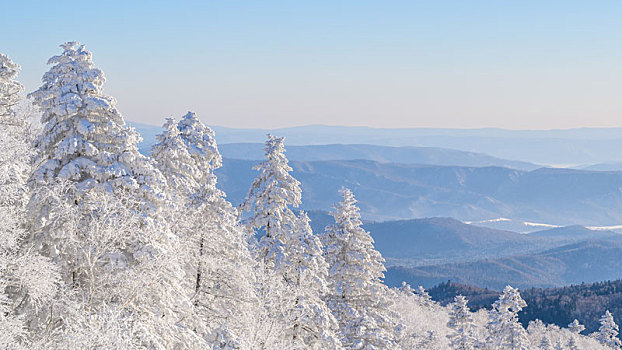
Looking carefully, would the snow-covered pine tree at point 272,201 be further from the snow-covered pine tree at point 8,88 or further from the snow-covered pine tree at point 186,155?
the snow-covered pine tree at point 8,88

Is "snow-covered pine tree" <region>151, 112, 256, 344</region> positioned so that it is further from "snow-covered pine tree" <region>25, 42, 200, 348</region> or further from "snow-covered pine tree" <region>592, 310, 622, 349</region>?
"snow-covered pine tree" <region>592, 310, 622, 349</region>

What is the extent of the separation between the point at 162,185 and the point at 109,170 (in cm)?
185

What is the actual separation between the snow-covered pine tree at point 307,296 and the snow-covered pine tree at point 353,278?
4.82 m

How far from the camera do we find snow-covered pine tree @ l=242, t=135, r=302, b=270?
103 feet

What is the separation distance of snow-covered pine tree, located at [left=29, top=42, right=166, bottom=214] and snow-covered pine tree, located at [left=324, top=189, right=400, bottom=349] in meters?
16.2

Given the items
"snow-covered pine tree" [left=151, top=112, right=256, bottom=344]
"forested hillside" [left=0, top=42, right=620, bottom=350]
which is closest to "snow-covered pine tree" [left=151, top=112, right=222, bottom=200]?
"snow-covered pine tree" [left=151, top=112, right=256, bottom=344]

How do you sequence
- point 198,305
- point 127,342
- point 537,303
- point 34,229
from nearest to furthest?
1. point 127,342
2. point 34,229
3. point 198,305
4. point 537,303

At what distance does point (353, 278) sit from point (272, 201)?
697 cm

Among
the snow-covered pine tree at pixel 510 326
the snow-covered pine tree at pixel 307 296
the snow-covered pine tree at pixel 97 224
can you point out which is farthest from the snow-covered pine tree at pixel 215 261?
the snow-covered pine tree at pixel 510 326

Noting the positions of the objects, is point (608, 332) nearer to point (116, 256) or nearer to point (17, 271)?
point (116, 256)

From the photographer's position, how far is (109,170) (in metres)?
19.2

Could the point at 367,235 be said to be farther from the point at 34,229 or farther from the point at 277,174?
the point at 34,229

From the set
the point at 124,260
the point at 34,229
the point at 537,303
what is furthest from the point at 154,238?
the point at 537,303

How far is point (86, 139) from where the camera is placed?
20.3 m
